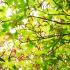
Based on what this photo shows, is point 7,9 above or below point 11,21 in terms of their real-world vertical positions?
above

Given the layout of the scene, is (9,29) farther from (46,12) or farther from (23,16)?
(46,12)

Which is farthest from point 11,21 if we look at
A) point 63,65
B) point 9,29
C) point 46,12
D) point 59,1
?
point 63,65

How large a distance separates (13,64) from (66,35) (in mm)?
940

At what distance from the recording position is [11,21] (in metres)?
2.77

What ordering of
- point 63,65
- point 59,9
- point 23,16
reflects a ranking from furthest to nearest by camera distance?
1. point 63,65
2. point 59,9
3. point 23,16

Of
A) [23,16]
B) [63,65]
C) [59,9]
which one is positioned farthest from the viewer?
[63,65]

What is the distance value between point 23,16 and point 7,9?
28cm

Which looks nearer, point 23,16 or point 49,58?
point 23,16

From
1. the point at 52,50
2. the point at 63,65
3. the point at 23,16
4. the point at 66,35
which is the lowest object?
the point at 63,65

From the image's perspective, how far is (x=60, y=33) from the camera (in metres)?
3.14

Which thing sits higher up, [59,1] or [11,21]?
[59,1]

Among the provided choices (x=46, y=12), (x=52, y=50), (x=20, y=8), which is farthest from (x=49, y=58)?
(x=20, y=8)

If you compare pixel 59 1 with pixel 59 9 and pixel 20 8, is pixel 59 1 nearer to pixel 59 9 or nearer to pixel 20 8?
pixel 59 9

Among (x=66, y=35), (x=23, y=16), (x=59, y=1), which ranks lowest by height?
(x=66, y=35)
